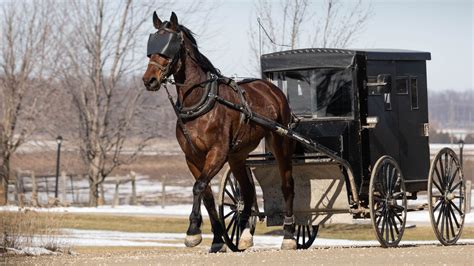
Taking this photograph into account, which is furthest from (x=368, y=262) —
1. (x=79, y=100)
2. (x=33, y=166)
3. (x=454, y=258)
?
(x=33, y=166)

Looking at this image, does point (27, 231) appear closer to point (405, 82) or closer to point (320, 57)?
point (320, 57)

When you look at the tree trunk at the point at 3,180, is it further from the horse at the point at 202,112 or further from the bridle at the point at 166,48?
the bridle at the point at 166,48

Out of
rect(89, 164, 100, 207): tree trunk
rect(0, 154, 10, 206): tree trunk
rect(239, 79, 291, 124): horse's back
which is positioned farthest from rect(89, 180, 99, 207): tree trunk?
rect(239, 79, 291, 124): horse's back

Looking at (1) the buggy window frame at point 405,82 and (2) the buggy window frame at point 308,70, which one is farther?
(1) the buggy window frame at point 405,82

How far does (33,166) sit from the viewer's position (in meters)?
74.7

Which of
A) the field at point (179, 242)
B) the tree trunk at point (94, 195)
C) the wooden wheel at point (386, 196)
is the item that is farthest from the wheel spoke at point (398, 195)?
the tree trunk at point (94, 195)

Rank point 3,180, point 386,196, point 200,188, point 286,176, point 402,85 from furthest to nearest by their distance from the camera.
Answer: point 3,180
point 402,85
point 386,196
point 286,176
point 200,188

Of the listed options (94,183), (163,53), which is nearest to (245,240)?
(163,53)

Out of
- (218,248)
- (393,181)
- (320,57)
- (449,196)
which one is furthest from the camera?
(449,196)

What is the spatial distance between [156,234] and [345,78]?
15.0m

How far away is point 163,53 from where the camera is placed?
1434 cm

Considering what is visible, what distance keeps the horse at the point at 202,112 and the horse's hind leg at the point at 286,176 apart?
16mm

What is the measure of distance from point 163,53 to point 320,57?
3.07 metres

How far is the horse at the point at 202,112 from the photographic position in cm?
1425
